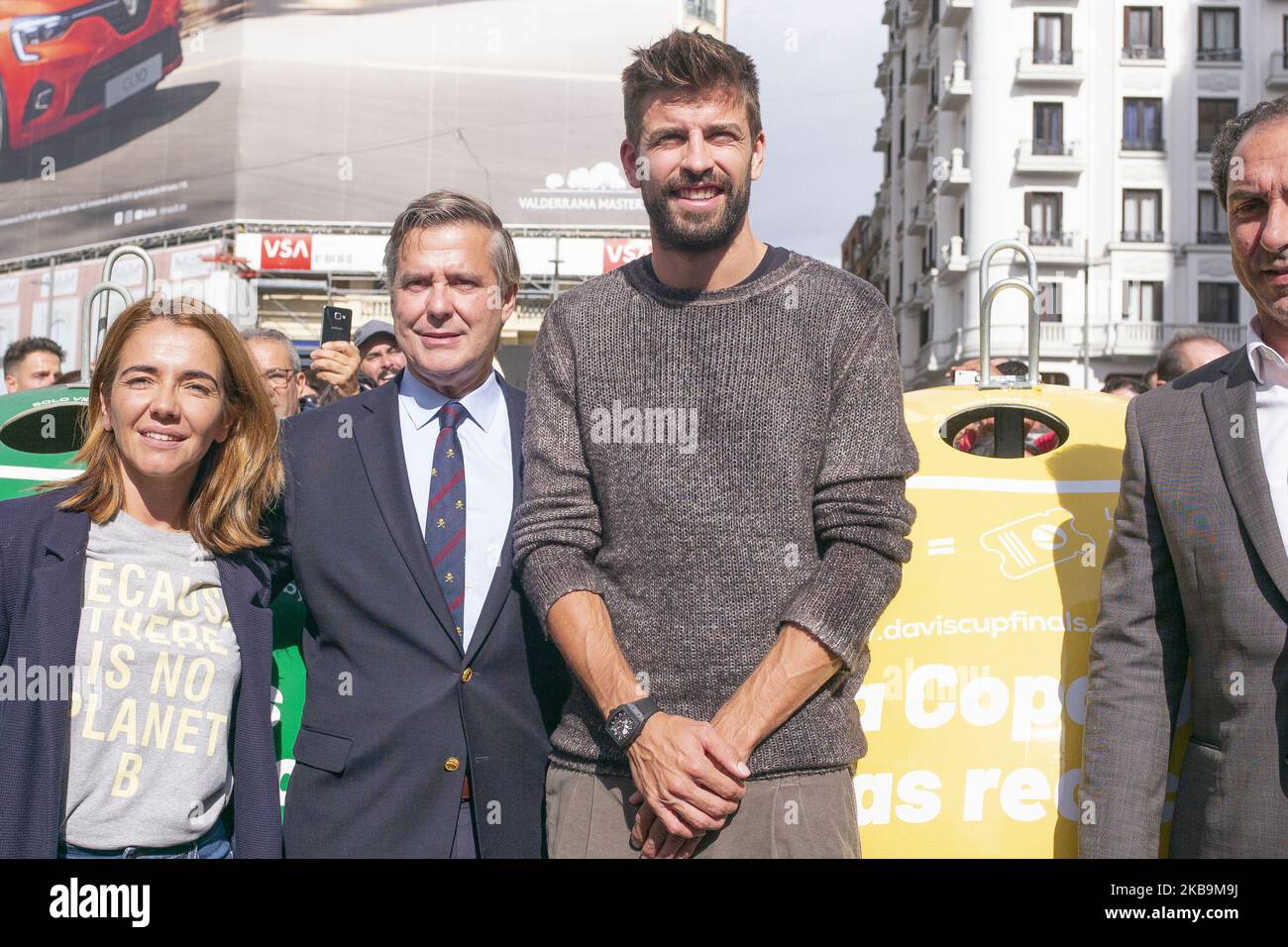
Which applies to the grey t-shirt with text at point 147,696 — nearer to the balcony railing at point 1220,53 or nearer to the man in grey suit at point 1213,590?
the man in grey suit at point 1213,590

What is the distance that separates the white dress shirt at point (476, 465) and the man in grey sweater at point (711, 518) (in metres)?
0.18

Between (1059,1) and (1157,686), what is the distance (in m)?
38.5

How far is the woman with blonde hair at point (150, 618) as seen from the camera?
2.44 m

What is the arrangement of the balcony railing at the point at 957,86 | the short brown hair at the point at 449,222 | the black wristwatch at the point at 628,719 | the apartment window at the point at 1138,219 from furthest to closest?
the balcony railing at the point at 957,86
the apartment window at the point at 1138,219
the short brown hair at the point at 449,222
the black wristwatch at the point at 628,719

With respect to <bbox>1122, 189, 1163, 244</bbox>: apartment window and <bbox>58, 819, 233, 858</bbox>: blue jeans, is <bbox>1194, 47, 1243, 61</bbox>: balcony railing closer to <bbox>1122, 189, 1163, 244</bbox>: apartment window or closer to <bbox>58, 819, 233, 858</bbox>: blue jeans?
<bbox>1122, 189, 1163, 244</bbox>: apartment window

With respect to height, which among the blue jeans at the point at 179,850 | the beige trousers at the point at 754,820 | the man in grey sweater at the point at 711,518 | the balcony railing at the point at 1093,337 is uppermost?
the balcony railing at the point at 1093,337

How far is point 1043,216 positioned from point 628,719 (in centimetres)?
3737

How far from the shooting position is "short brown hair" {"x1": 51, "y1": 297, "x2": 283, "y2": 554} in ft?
8.81

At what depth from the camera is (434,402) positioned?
2.97 meters

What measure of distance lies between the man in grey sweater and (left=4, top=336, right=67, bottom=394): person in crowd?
559 cm

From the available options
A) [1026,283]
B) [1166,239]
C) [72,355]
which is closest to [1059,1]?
[1166,239]

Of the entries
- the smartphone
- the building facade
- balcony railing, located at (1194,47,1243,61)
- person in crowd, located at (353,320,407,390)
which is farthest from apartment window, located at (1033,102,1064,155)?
the smartphone

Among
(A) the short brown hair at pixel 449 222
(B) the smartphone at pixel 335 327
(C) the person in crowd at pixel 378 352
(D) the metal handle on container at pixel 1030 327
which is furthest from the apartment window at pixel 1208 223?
(A) the short brown hair at pixel 449 222
